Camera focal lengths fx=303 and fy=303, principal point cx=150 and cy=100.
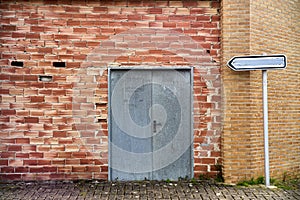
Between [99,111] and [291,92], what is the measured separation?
13.9ft

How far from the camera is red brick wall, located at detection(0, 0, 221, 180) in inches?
241

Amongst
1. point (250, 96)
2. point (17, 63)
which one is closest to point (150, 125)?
point (250, 96)

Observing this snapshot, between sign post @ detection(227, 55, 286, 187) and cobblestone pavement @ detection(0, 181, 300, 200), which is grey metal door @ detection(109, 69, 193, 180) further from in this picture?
sign post @ detection(227, 55, 286, 187)

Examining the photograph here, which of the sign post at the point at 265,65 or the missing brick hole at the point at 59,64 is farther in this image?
the missing brick hole at the point at 59,64

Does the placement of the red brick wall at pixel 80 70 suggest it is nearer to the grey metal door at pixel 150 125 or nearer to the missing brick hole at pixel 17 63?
the missing brick hole at pixel 17 63

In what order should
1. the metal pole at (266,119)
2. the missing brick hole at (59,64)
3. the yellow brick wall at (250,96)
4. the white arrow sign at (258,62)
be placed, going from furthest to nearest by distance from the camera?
the missing brick hole at (59,64) → the yellow brick wall at (250,96) → the metal pole at (266,119) → the white arrow sign at (258,62)

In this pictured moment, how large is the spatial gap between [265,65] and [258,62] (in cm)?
14

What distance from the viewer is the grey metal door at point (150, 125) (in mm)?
6230

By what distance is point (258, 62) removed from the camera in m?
5.74

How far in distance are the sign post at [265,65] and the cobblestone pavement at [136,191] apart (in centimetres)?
56

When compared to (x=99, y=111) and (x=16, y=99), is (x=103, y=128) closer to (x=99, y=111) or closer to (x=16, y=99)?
(x=99, y=111)

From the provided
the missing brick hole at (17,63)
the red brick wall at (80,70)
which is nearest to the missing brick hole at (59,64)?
the red brick wall at (80,70)

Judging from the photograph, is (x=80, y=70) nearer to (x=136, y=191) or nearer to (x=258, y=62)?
(x=136, y=191)

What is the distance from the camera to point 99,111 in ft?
20.3
